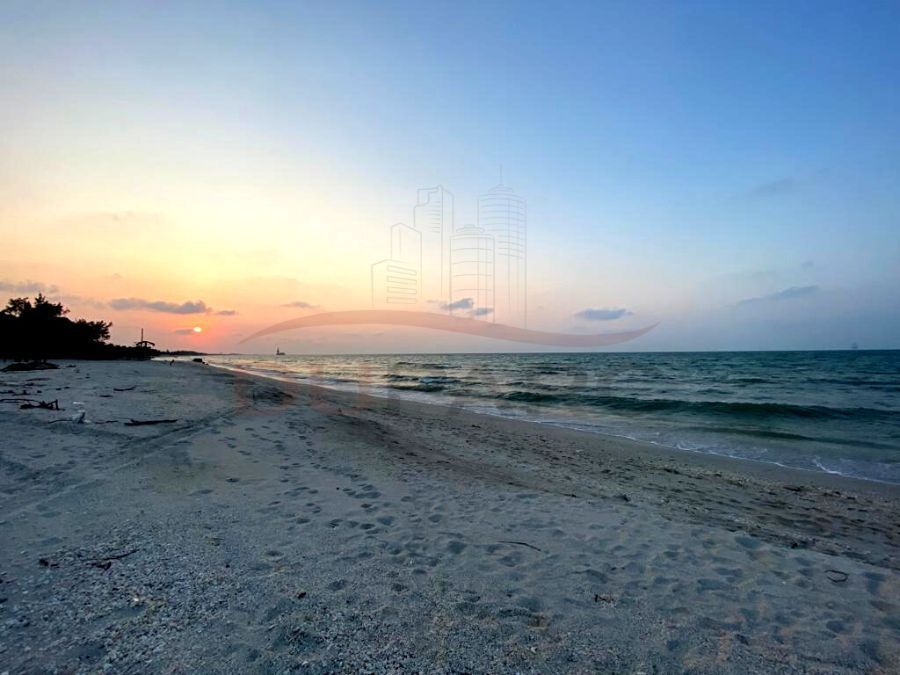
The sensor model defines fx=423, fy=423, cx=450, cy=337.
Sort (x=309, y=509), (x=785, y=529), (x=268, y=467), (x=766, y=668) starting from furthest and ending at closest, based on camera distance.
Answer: (x=268, y=467) → (x=785, y=529) → (x=309, y=509) → (x=766, y=668)

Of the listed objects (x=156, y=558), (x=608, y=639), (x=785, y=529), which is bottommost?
(x=785, y=529)

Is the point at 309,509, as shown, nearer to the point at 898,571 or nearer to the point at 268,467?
the point at 268,467

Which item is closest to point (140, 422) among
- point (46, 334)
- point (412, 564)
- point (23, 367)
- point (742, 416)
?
point (412, 564)

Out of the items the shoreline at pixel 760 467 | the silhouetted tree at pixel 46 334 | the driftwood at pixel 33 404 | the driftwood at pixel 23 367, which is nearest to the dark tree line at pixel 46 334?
the silhouetted tree at pixel 46 334

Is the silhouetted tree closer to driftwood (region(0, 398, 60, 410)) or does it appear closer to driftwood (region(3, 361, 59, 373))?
driftwood (region(3, 361, 59, 373))

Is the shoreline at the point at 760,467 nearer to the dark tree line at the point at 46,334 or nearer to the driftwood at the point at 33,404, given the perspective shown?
the driftwood at the point at 33,404

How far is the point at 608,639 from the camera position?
3416 millimetres

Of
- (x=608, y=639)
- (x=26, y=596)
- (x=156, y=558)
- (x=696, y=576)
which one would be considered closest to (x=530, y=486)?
(x=696, y=576)

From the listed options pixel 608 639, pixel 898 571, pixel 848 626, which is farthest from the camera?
pixel 898 571

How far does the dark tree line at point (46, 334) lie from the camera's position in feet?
109

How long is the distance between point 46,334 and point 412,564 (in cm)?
4610

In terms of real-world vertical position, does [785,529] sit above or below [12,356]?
below

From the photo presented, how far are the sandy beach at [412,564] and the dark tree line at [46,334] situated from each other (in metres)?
34.3

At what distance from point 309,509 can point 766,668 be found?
5.19m
